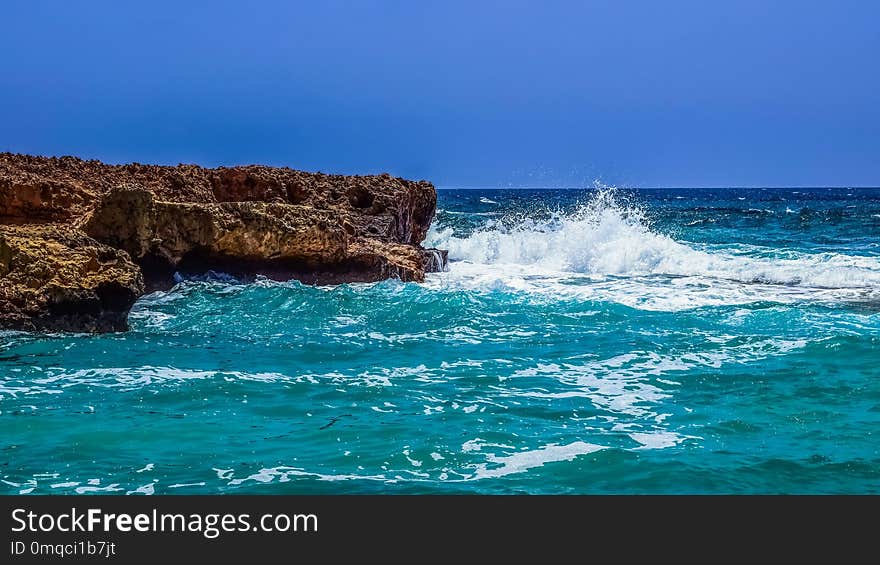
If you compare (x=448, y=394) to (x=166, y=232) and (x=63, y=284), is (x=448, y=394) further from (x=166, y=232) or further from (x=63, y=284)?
(x=166, y=232)

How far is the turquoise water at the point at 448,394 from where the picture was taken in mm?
4387

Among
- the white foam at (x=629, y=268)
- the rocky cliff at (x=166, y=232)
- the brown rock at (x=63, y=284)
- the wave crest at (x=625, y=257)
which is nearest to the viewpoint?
the brown rock at (x=63, y=284)

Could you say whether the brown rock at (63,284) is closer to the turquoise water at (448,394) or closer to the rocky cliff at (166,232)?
the rocky cliff at (166,232)

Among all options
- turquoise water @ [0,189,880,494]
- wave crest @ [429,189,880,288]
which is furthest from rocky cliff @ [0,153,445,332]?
wave crest @ [429,189,880,288]

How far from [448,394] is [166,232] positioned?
5.41 m

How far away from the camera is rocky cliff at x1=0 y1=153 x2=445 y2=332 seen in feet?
25.1

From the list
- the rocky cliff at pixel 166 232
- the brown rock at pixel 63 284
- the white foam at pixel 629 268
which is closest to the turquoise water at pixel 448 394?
the brown rock at pixel 63 284

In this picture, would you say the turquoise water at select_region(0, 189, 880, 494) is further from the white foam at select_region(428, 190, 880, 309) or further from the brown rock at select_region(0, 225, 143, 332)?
the white foam at select_region(428, 190, 880, 309)

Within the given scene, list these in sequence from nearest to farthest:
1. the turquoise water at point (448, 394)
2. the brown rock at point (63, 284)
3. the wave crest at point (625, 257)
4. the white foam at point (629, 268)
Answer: the turquoise water at point (448, 394), the brown rock at point (63, 284), the white foam at point (629, 268), the wave crest at point (625, 257)

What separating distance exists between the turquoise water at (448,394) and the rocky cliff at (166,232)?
0.39 m

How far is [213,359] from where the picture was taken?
7.02 meters

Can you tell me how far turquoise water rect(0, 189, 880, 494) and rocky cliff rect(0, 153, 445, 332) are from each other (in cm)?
39
